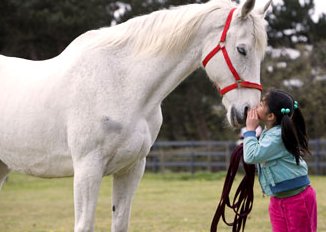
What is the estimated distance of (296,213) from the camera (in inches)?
158

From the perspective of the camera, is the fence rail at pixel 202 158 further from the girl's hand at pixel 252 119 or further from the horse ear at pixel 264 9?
the girl's hand at pixel 252 119

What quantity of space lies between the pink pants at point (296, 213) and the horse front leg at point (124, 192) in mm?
995

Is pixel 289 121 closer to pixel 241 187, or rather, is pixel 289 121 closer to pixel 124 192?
pixel 241 187

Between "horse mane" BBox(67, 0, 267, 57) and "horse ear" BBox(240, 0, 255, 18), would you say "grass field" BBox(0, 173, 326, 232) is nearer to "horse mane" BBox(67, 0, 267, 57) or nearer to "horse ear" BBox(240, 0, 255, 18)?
"horse mane" BBox(67, 0, 267, 57)

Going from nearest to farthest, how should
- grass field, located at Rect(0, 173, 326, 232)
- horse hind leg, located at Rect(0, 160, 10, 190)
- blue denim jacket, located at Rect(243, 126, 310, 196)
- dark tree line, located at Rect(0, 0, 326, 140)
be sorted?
blue denim jacket, located at Rect(243, 126, 310, 196) < horse hind leg, located at Rect(0, 160, 10, 190) < grass field, located at Rect(0, 173, 326, 232) < dark tree line, located at Rect(0, 0, 326, 140)

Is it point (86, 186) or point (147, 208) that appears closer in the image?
point (86, 186)

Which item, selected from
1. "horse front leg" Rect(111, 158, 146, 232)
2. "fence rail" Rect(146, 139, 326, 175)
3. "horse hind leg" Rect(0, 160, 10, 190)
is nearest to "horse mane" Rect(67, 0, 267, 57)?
"horse front leg" Rect(111, 158, 146, 232)

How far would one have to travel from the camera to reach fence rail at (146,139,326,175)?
20.0 meters

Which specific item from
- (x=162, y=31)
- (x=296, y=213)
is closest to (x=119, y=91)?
(x=162, y=31)

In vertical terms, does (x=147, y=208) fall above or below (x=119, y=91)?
below

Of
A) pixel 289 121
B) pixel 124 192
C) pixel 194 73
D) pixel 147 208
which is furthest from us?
pixel 194 73

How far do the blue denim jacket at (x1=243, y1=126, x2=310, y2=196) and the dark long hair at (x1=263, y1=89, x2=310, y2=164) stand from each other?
6 cm

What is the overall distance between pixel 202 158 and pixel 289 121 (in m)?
19.6

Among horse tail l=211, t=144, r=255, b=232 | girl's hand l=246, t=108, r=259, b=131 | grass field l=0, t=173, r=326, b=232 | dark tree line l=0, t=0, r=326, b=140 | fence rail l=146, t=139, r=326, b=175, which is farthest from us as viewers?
dark tree line l=0, t=0, r=326, b=140
